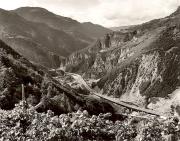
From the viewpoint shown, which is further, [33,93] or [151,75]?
[151,75]

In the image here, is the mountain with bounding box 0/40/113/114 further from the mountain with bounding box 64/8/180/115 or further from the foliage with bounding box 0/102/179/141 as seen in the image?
the mountain with bounding box 64/8/180/115

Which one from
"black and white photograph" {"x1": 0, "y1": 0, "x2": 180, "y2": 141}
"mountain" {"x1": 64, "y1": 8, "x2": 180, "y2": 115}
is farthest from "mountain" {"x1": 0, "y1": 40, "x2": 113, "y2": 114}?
"mountain" {"x1": 64, "y1": 8, "x2": 180, "y2": 115}

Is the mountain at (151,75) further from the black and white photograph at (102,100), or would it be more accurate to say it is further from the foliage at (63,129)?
the foliage at (63,129)

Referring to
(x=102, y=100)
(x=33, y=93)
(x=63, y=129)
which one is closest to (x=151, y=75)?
(x=102, y=100)

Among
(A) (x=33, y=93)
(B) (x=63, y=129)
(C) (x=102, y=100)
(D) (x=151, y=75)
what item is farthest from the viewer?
(D) (x=151, y=75)

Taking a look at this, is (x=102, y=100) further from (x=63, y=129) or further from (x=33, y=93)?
(x=63, y=129)

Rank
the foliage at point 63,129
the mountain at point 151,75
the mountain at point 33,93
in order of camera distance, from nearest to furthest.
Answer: the foliage at point 63,129 → the mountain at point 33,93 → the mountain at point 151,75

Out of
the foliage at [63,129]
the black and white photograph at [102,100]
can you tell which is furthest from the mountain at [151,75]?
the foliage at [63,129]

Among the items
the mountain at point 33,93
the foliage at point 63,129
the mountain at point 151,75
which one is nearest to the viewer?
the foliage at point 63,129

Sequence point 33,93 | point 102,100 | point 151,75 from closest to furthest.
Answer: point 33,93
point 102,100
point 151,75

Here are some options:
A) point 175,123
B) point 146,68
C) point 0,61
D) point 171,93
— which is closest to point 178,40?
point 146,68

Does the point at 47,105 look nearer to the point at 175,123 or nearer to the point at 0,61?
the point at 0,61
